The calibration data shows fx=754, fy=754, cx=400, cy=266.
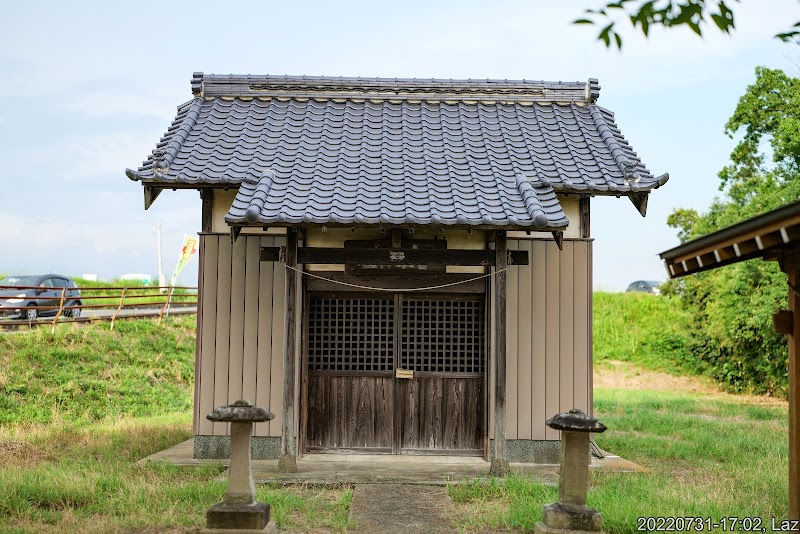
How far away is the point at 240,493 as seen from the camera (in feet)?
22.8

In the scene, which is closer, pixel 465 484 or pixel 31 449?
pixel 465 484

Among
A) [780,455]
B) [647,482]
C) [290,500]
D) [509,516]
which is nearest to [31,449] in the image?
[290,500]

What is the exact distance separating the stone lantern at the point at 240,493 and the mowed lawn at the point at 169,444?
30 centimetres

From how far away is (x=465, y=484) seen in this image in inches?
339

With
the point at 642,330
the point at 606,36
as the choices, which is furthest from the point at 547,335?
the point at 642,330

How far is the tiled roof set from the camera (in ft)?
30.0

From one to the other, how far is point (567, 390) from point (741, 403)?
11.8m

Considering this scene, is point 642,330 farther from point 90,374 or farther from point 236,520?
point 236,520

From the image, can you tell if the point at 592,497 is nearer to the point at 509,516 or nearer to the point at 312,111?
the point at 509,516

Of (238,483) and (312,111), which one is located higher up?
(312,111)

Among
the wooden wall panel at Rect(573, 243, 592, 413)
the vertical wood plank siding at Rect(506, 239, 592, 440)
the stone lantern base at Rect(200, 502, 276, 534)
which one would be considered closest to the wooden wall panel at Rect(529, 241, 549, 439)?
the vertical wood plank siding at Rect(506, 239, 592, 440)

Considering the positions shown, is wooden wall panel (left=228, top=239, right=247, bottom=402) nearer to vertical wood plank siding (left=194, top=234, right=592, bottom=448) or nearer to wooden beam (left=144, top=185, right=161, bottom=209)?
vertical wood plank siding (left=194, top=234, right=592, bottom=448)

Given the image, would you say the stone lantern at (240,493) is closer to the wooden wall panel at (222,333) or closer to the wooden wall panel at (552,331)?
the wooden wall panel at (222,333)

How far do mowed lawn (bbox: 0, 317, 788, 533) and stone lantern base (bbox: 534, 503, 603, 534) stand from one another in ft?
0.99
